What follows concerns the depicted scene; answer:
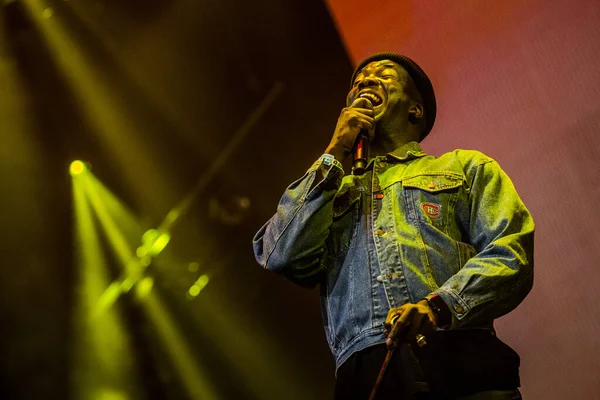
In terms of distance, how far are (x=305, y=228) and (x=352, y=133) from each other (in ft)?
0.98

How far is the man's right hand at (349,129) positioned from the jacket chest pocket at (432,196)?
0.17 meters

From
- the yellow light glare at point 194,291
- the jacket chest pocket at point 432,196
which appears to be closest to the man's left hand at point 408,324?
the jacket chest pocket at point 432,196

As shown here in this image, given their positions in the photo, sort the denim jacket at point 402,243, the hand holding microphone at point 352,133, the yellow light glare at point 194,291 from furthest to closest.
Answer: the yellow light glare at point 194,291 < the hand holding microphone at point 352,133 < the denim jacket at point 402,243

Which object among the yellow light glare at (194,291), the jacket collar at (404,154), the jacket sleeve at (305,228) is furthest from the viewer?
the yellow light glare at (194,291)

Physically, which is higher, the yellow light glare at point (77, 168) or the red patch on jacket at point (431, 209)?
the yellow light glare at point (77, 168)

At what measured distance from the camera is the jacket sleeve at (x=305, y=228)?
1.40 m

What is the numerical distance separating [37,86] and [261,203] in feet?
5.35

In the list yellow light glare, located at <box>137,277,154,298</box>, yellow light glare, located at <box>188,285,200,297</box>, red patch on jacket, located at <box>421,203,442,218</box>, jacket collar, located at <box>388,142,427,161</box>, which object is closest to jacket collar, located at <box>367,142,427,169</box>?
jacket collar, located at <box>388,142,427,161</box>

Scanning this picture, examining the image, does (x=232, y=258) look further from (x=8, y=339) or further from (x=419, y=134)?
(x=419, y=134)

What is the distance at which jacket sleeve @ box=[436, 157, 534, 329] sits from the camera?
1.18 m

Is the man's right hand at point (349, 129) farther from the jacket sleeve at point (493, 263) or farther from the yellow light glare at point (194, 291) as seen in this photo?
the yellow light glare at point (194, 291)

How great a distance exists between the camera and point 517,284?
1.24 m

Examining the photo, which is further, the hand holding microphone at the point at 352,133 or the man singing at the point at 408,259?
the hand holding microphone at the point at 352,133

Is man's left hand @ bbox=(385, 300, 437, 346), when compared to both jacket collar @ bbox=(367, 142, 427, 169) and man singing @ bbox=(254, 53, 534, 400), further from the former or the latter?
jacket collar @ bbox=(367, 142, 427, 169)
